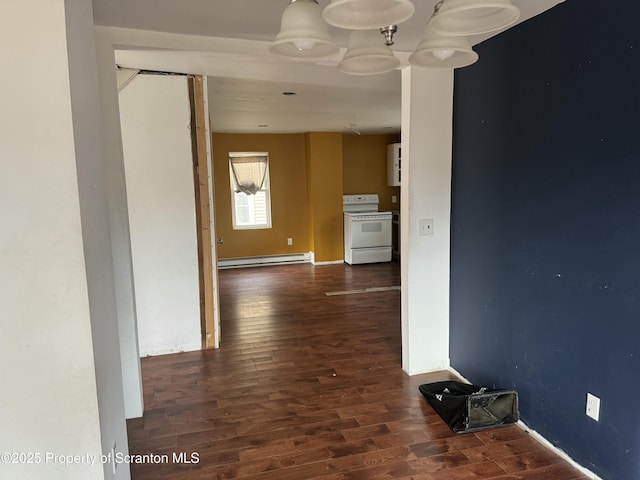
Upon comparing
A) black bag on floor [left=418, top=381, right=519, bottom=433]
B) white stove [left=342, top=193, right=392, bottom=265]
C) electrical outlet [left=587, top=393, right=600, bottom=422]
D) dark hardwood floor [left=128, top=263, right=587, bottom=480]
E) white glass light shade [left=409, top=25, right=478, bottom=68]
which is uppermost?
white glass light shade [left=409, top=25, right=478, bottom=68]

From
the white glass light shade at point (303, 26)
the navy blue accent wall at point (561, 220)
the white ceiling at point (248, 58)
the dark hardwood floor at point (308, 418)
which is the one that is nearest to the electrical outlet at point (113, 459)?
the dark hardwood floor at point (308, 418)

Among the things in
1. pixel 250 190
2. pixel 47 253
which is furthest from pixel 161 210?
pixel 250 190

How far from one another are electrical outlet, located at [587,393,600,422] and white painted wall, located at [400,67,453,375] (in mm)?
1184

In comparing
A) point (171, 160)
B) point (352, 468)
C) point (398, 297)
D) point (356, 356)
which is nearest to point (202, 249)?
point (171, 160)

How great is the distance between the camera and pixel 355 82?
3545 millimetres

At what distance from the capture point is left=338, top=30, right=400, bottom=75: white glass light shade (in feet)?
4.50

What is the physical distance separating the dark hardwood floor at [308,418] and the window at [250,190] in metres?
3.26

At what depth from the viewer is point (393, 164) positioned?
24.6 feet

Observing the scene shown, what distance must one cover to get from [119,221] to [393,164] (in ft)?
19.0

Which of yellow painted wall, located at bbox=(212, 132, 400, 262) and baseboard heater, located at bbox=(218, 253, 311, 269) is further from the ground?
yellow painted wall, located at bbox=(212, 132, 400, 262)

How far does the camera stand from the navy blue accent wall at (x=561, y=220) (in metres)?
1.76

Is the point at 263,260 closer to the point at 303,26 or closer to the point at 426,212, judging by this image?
the point at 426,212

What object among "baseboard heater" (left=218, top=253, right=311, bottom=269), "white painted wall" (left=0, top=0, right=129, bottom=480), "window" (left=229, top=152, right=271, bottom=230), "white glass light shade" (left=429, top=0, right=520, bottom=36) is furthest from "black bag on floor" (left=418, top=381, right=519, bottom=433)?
"window" (left=229, top=152, right=271, bottom=230)

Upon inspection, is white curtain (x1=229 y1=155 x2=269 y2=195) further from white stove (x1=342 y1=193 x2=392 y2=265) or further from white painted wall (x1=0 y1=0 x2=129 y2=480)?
white painted wall (x1=0 y1=0 x2=129 y2=480)
